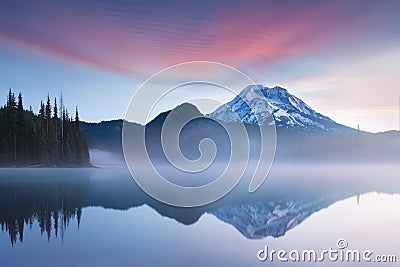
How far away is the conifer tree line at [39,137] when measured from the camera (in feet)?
333

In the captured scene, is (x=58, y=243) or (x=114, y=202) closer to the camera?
(x=58, y=243)

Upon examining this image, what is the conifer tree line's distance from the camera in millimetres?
101537

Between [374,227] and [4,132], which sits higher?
[4,132]

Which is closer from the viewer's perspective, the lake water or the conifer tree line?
the lake water

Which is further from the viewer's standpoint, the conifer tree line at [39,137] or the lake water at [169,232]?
the conifer tree line at [39,137]

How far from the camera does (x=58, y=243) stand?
21.9 m

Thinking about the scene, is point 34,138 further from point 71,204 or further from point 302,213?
point 302,213

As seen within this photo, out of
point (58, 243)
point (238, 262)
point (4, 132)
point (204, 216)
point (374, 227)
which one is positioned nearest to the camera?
point (238, 262)

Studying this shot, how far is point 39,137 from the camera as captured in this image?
106750mm

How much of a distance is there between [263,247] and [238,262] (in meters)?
4.35

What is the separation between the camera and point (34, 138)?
105125 millimetres

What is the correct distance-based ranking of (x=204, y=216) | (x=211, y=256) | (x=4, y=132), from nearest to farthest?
1. (x=211, y=256)
2. (x=204, y=216)
3. (x=4, y=132)

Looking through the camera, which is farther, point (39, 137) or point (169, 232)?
point (39, 137)

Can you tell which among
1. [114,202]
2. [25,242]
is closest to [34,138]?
[114,202]
